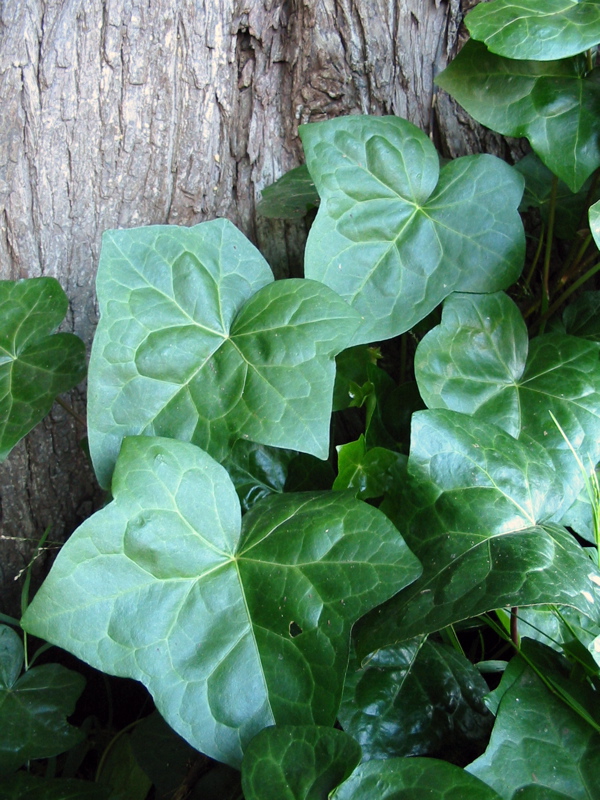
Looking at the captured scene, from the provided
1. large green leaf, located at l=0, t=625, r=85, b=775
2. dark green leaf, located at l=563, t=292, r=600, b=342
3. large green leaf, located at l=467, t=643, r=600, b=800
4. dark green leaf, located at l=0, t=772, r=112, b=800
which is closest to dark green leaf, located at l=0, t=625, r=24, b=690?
large green leaf, located at l=0, t=625, r=85, b=775

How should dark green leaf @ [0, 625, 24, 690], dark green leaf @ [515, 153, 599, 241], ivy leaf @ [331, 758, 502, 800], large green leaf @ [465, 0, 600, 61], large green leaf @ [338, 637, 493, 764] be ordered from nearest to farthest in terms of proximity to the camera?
1. ivy leaf @ [331, 758, 502, 800]
2. large green leaf @ [338, 637, 493, 764]
3. large green leaf @ [465, 0, 600, 61]
4. dark green leaf @ [0, 625, 24, 690]
5. dark green leaf @ [515, 153, 599, 241]

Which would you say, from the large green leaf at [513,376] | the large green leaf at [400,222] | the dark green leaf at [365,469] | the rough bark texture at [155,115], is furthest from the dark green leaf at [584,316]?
the dark green leaf at [365,469]

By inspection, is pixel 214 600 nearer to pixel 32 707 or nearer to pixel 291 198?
pixel 32 707

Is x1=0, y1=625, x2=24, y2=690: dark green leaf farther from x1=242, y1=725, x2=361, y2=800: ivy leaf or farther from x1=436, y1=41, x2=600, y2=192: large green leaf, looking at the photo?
x1=436, y1=41, x2=600, y2=192: large green leaf

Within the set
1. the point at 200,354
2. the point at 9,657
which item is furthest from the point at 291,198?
the point at 9,657

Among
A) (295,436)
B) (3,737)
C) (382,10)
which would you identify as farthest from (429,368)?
(3,737)
